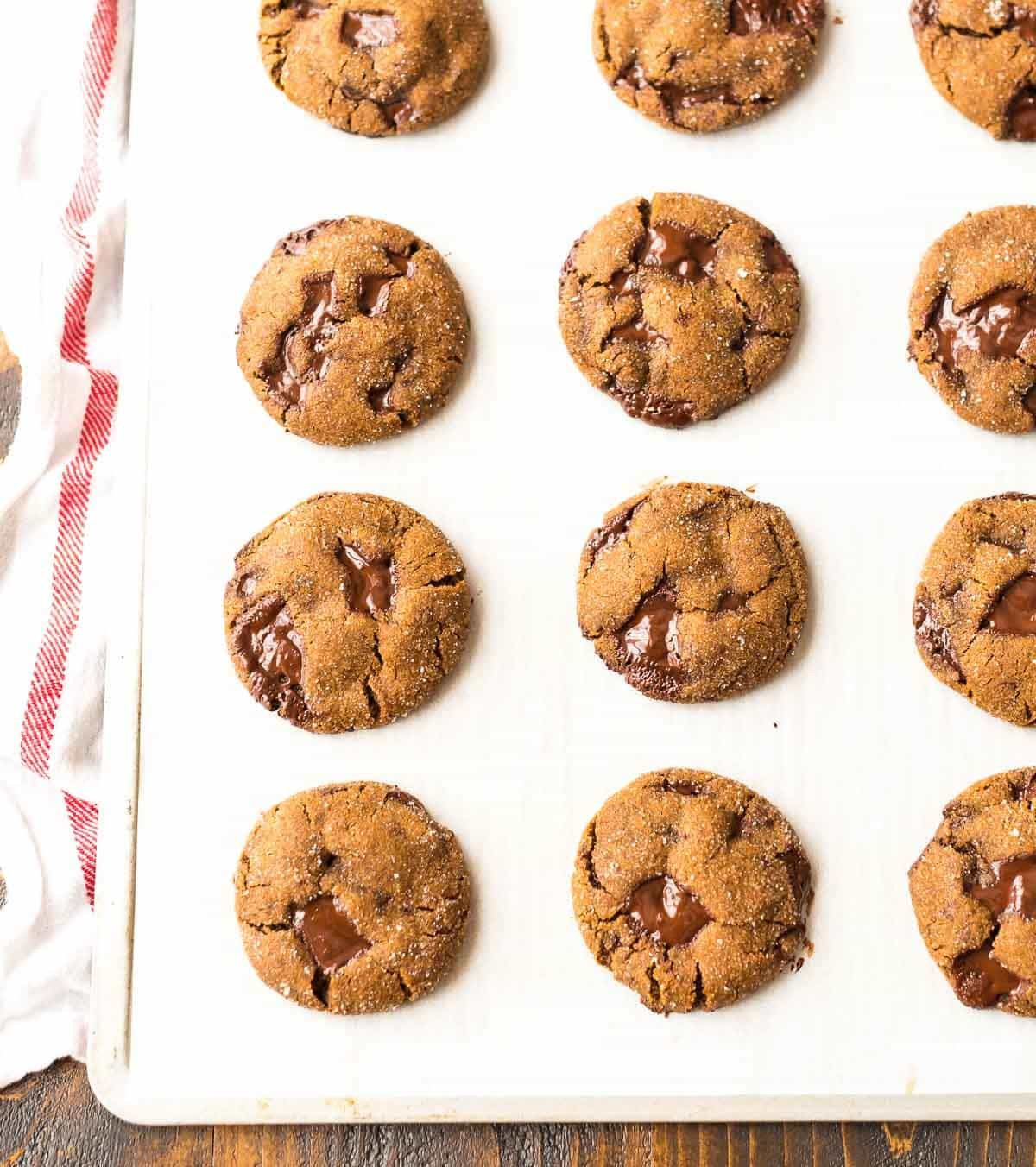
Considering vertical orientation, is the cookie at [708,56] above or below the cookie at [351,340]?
above

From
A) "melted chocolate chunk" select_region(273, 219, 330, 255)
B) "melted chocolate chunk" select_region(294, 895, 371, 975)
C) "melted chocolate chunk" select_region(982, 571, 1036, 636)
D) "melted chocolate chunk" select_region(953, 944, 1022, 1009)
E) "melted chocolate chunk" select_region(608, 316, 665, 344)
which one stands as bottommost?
"melted chocolate chunk" select_region(294, 895, 371, 975)

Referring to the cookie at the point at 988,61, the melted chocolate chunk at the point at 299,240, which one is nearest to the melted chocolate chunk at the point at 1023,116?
the cookie at the point at 988,61

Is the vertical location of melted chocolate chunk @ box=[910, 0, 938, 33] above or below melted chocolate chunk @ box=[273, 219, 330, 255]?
above

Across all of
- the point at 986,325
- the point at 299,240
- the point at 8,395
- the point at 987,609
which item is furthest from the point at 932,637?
the point at 8,395

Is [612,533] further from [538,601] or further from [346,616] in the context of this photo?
[346,616]

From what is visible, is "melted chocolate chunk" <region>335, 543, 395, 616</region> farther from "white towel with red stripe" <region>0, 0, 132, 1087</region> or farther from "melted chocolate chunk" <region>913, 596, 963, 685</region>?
"melted chocolate chunk" <region>913, 596, 963, 685</region>

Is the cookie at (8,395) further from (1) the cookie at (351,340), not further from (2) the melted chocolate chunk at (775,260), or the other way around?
(2) the melted chocolate chunk at (775,260)

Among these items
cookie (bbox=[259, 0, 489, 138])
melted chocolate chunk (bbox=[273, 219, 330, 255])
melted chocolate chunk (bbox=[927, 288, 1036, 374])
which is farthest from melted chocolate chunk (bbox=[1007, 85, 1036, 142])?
melted chocolate chunk (bbox=[273, 219, 330, 255])
